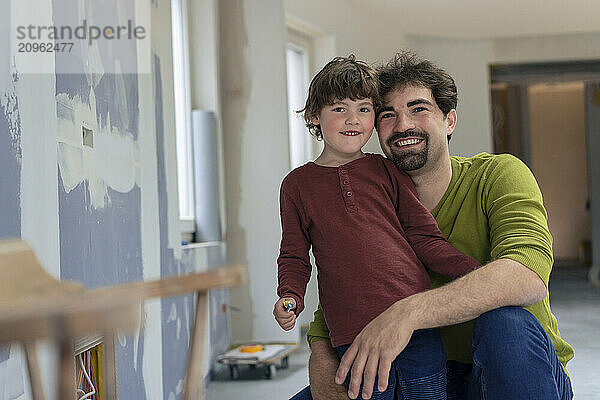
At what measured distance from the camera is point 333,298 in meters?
1.71

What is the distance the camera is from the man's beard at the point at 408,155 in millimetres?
1831

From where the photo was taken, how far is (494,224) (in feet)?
5.64

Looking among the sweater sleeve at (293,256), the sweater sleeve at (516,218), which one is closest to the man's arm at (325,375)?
the sweater sleeve at (293,256)

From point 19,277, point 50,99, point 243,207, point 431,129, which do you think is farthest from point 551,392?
point 243,207

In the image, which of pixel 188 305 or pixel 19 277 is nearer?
pixel 19 277

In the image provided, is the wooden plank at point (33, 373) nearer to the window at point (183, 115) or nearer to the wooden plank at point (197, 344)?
the wooden plank at point (197, 344)

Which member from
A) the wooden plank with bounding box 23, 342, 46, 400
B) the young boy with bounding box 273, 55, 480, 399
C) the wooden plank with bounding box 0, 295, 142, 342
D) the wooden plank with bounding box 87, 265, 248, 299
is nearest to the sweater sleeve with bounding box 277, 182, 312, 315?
the young boy with bounding box 273, 55, 480, 399

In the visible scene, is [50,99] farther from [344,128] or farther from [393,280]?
[393,280]

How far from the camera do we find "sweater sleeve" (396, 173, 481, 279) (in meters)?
1.66

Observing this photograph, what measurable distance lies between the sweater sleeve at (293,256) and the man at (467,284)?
162 millimetres

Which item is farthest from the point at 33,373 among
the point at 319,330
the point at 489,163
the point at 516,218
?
the point at 489,163

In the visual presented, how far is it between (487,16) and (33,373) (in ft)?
19.2

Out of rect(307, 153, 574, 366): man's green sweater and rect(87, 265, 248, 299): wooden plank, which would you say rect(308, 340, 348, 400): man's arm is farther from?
rect(87, 265, 248, 299): wooden plank

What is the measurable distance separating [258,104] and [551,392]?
10.8 feet
